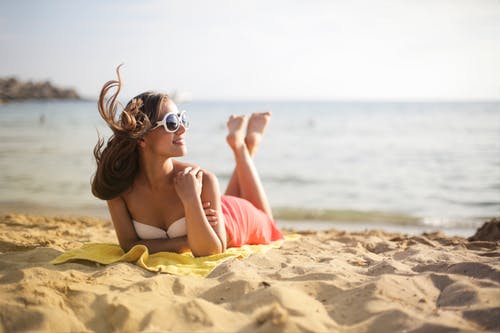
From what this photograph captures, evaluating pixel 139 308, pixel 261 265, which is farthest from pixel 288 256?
pixel 139 308

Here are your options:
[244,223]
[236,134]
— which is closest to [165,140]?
[244,223]

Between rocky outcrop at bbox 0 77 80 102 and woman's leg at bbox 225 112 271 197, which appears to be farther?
rocky outcrop at bbox 0 77 80 102

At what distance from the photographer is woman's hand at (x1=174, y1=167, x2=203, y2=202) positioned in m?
3.88

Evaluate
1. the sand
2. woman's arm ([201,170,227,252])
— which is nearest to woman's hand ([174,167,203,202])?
woman's arm ([201,170,227,252])

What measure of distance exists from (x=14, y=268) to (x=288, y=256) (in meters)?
2.20

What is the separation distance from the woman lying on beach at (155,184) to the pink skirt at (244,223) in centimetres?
4

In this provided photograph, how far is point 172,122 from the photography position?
155 inches

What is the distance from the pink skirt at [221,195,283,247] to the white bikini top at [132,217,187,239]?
0.48 meters

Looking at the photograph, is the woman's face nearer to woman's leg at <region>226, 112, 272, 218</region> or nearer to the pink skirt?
the pink skirt

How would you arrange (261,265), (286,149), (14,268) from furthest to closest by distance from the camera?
(286,149) → (261,265) → (14,268)

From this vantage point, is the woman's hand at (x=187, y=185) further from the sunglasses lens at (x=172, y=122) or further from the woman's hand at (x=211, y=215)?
the sunglasses lens at (x=172, y=122)

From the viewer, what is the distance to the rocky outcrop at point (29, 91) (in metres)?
49.4

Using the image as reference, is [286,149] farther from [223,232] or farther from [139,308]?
[139,308]

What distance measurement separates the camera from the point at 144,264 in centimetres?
378
